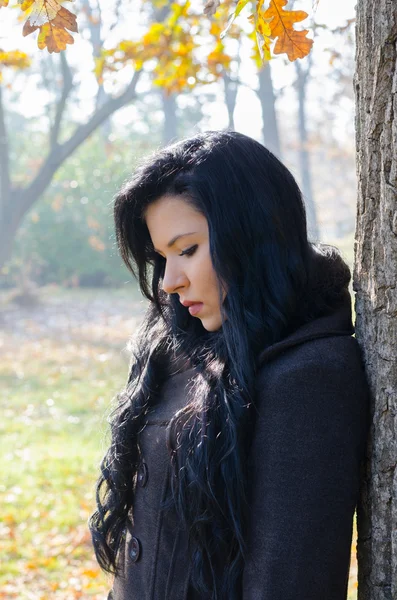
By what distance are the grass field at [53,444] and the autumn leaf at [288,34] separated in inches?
45.6

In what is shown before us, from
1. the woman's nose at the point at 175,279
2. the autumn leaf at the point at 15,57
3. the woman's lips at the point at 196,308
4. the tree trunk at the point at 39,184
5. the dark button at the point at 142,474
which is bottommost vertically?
the dark button at the point at 142,474

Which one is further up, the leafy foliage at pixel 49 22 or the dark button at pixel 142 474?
the leafy foliage at pixel 49 22

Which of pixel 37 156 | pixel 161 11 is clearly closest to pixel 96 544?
pixel 161 11


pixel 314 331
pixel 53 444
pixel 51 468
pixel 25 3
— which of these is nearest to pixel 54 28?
pixel 25 3

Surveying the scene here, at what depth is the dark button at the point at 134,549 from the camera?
1.93 m

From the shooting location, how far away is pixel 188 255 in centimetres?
193

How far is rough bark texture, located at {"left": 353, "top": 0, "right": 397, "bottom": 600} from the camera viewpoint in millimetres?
1593

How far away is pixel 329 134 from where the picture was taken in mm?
39000

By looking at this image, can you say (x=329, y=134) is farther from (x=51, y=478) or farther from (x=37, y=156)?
(x=51, y=478)

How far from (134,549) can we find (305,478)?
25.1 inches

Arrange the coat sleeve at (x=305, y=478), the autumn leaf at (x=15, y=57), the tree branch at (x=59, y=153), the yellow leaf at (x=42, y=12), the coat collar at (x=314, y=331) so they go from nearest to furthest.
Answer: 1. the coat sleeve at (x=305, y=478)
2. the coat collar at (x=314, y=331)
3. the yellow leaf at (x=42, y=12)
4. the autumn leaf at (x=15, y=57)
5. the tree branch at (x=59, y=153)

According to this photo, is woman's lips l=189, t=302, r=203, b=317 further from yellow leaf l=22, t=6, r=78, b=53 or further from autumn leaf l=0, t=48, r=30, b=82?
autumn leaf l=0, t=48, r=30, b=82

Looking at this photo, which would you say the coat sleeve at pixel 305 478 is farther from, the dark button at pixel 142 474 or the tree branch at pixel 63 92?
the tree branch at pixel 63 92

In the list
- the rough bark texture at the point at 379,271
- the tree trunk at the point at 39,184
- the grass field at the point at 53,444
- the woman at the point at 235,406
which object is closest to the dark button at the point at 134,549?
the woman at the point at 235,406
